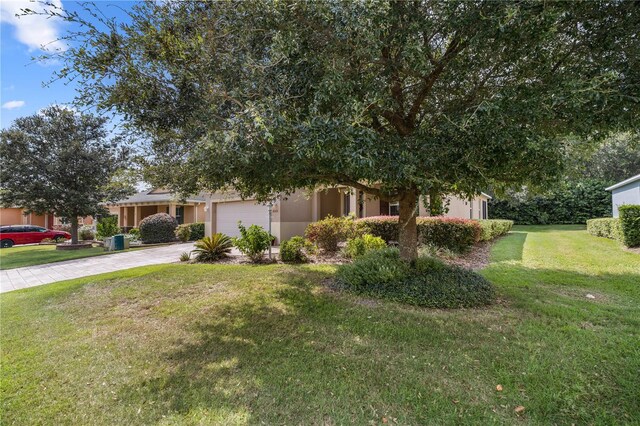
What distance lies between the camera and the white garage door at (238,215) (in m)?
14.9

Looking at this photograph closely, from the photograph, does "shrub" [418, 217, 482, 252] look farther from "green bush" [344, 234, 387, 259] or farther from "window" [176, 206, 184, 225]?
"window" [176, 206, 184, 225]

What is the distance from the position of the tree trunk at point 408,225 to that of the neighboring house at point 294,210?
6752 millimetres

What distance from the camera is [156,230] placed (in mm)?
18500

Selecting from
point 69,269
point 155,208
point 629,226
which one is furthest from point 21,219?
point 629,226

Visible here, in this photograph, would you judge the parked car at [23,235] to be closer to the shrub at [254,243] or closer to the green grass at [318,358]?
the green grass at [318,358]

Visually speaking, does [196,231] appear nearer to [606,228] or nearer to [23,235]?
[23,235]

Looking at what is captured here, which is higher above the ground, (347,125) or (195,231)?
(347,125)

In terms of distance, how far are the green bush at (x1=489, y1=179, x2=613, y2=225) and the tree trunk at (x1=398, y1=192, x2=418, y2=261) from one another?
19.5 m

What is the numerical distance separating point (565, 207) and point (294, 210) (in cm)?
2252

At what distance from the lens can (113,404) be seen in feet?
10.7

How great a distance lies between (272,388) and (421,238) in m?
8.34

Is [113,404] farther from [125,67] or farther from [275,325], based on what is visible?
[125,67]

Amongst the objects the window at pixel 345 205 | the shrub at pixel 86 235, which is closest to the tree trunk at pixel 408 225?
the window at pixel 345 205

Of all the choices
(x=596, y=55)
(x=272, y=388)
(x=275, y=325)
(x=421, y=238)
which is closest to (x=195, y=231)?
(x=421, y=238)
